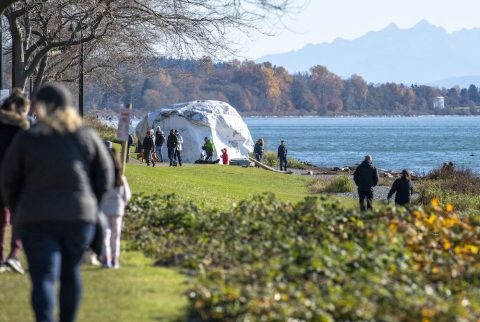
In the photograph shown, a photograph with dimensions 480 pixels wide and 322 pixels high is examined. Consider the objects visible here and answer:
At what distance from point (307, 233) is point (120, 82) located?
33.1 metres

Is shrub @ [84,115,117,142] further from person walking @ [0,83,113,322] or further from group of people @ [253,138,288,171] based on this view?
person walking @ [0,83,113,322]

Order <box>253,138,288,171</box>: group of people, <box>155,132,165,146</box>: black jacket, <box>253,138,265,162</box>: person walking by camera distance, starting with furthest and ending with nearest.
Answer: <box>253,138,265,162</box>: person walking < <box>253,138,288,171</box>: group of people < <box>155,132,165,146</box>: black jacket

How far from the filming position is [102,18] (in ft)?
83.5

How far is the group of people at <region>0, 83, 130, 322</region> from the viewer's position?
7.32 m

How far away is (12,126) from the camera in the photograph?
35.6ft

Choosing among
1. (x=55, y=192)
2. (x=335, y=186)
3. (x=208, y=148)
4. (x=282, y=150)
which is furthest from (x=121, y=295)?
(x=208, y=148)

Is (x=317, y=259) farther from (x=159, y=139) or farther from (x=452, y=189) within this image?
(x=159, y=139)

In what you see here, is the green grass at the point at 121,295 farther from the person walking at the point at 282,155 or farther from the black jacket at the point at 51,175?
the person walking at the point at 282,155

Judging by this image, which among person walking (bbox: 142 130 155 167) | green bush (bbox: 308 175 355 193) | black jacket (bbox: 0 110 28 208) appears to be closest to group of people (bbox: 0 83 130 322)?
black jacket (bbox: 0 110 28 208)

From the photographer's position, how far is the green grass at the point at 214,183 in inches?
956

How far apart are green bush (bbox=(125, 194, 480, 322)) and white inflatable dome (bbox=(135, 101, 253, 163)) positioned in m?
36.2

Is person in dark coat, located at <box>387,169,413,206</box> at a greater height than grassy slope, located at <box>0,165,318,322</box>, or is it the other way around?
grassy slope, located at <box>0,165,318,322</box>

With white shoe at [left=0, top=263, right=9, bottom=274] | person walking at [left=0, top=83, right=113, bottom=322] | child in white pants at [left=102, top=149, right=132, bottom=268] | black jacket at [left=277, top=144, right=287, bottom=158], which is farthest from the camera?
black jacket at [left=277, top=144, right=287, bottom=158]

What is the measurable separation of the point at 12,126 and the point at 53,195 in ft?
12.2
